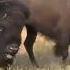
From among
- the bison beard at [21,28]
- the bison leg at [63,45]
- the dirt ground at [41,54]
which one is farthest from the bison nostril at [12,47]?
the bison leg at [63,45]

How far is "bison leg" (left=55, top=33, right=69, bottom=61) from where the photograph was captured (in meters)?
2.03

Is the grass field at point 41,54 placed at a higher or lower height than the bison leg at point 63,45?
lower

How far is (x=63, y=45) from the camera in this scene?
2039mm

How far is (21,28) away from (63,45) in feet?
0.93

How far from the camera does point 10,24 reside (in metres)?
1.79

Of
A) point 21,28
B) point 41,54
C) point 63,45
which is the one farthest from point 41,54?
point 21,28

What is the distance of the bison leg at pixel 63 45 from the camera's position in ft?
6.66

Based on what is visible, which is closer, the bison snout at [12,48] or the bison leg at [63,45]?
the bison snout at [12,48]

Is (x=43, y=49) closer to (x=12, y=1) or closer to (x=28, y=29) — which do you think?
(x=28, y=29)

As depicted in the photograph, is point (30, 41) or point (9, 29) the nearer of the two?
point (9, 29)

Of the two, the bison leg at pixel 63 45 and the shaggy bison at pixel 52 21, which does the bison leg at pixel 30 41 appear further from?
the bison leg at pixel 63 45

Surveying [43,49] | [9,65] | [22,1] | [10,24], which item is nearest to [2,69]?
[9,65]

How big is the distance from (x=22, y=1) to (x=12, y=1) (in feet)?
0.17

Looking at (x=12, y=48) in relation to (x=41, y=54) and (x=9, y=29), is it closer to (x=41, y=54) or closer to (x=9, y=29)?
(x=9, y=29)
